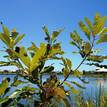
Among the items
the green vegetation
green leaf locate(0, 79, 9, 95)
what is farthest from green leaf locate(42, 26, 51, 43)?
green leaf locate(0, 79, 9, 95)

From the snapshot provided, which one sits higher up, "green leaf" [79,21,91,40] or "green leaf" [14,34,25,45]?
"green leaf" [79,21,91,40]

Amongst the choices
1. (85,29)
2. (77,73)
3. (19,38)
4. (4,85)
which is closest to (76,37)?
(85,29)

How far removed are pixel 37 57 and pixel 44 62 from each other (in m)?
0.15

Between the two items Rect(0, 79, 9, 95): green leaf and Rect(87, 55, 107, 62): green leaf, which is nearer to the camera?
Rect(0, 79, 9, 95): green leaf

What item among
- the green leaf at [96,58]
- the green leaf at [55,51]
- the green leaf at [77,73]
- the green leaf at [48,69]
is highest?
the green leaf at [55,51]

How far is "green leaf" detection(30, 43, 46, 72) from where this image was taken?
1.17 meters

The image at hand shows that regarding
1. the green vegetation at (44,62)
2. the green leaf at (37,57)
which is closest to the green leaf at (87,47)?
the green vegetation at (44,62)

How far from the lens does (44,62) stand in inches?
52.5

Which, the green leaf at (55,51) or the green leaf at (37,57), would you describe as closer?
the green leaf at (37,57)

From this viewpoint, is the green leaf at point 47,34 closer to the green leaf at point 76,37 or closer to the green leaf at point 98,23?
the green leaf at point 76,37

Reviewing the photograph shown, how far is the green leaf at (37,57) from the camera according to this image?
117 centimetres

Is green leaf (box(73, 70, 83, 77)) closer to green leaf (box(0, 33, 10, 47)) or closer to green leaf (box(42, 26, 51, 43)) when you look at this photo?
green leaf (box(42, 26, 51, 43))

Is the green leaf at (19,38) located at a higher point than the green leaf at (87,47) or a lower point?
higher

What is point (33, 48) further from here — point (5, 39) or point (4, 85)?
point (4, 85)
